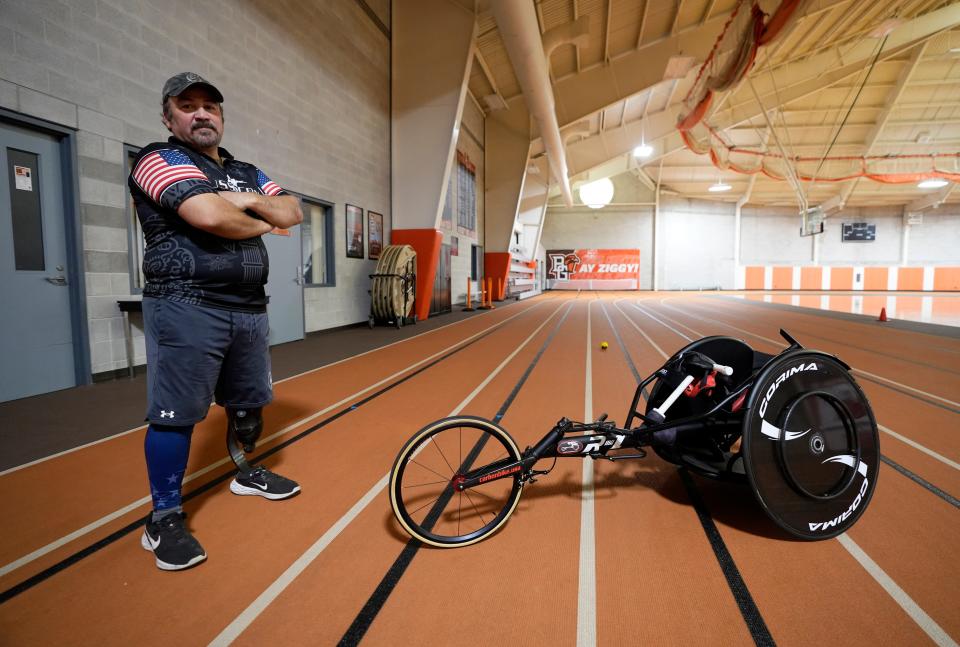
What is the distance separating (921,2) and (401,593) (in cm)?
1923

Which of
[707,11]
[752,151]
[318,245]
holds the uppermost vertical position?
[707,11]

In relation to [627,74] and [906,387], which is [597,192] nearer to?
[627,74]

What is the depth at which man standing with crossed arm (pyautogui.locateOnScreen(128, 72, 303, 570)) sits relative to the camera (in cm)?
156

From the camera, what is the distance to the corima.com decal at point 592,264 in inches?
1075

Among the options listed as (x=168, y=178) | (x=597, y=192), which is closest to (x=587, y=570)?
(x=168, y=178)

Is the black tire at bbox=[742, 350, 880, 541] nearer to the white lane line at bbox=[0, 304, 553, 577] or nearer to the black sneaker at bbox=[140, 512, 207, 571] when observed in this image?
the black sneaker at bbox=[140, 512, 207, 571]

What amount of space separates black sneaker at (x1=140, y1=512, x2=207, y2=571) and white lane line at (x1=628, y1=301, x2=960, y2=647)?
2.32 metres

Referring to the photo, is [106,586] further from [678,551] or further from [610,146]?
[610,146]

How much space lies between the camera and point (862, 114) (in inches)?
740

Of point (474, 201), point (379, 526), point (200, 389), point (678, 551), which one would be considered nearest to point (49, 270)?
point (200, 389)

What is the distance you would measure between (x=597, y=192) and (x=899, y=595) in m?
25.2

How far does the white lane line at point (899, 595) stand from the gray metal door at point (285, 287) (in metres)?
6.31

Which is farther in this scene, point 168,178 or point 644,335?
point 644,335

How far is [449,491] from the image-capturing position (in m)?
2.19
